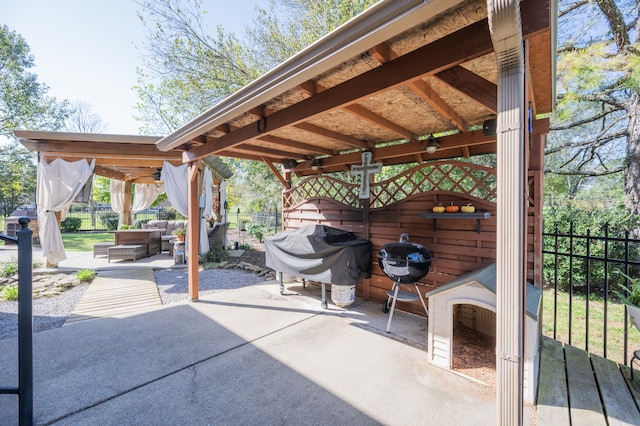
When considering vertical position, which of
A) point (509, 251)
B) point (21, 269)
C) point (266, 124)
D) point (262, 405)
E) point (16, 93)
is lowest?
point (262, 405)

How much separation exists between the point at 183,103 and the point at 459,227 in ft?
34.6

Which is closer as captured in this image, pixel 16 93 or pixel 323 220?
pixel 323 220

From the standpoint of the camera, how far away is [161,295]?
15.9ft

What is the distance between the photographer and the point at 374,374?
247 centimetres

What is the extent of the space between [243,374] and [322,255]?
5.99 ft

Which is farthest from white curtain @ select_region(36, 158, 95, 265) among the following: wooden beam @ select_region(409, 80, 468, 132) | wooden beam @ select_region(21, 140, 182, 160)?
wooden beam @ select_region(409, 80, 468, 132)

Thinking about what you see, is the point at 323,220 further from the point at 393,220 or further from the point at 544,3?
the point at 544,3

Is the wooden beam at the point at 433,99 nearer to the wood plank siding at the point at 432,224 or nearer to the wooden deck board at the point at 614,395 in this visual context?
the wood plank siding at the point at 432,224

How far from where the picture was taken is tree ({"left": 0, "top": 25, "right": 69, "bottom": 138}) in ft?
41.2

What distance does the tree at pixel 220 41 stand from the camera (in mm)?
7887

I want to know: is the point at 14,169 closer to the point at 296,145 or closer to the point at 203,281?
the point at 203,281

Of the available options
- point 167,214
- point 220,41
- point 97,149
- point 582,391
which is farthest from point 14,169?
point 582,391

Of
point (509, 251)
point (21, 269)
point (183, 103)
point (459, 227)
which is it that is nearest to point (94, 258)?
point (183, 103)

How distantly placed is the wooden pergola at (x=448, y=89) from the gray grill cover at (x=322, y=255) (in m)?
1.56
